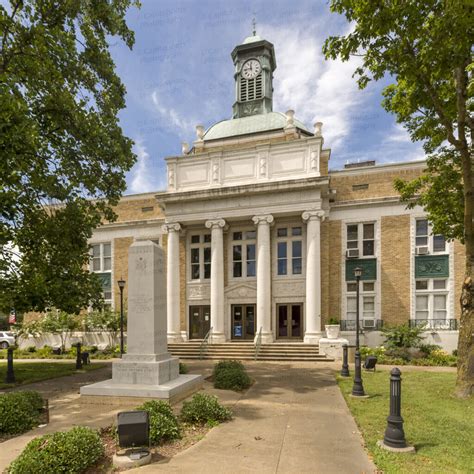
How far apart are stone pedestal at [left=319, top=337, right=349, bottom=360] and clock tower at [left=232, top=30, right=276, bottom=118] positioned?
2005cm

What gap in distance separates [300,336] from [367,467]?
58.9 ft

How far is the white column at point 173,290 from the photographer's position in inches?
941

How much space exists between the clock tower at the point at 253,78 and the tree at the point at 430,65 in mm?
19960

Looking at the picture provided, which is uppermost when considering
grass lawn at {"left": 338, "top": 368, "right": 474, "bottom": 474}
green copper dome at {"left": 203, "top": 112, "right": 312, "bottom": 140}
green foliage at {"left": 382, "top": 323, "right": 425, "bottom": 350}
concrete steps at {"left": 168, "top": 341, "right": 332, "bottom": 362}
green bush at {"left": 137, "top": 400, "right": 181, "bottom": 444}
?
green copper dome at {"left": 203, "top": 112, "right": 312, "bottom": 140}

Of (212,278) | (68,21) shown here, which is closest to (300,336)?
(212,278)

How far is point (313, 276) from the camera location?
844 inches

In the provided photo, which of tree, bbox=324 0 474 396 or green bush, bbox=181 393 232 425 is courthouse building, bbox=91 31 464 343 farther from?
green bush, bbox=181 393 232 425

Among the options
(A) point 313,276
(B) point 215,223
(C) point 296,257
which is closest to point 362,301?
(A) point 313,276

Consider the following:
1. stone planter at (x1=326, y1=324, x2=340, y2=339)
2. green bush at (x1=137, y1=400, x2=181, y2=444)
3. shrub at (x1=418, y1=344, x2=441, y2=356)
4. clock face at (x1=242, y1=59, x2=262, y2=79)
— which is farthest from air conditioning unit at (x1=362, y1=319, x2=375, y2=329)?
clock face at (x1=242, y1=59, x2=262, y2=79)

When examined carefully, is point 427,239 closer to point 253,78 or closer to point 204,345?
point 204,345

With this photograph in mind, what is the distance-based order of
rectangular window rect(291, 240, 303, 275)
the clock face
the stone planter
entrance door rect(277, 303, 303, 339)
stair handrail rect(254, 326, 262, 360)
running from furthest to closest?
the clock face < rectangular window rect(291, 240, 303, 275) < entrance door rect(277, 303, 303, 339) < the stone planter < stair handrail rect(254, 326, 262, 360)

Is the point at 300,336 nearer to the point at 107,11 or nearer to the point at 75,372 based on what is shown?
the point at 75,372

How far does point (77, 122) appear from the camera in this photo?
1266 cm

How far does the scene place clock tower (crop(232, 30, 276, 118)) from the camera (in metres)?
31.4
